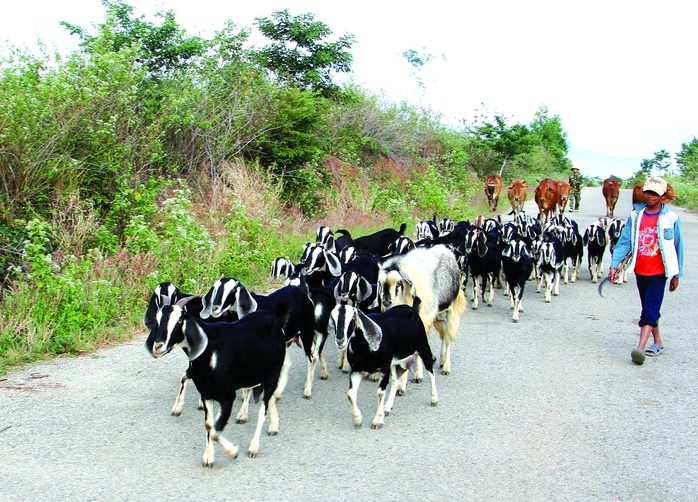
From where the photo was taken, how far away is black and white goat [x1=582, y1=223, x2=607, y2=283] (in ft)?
46.3

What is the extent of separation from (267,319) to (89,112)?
721 centimetres

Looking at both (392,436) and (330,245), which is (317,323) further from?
(330,245)

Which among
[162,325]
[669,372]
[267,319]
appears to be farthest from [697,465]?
[162,325]

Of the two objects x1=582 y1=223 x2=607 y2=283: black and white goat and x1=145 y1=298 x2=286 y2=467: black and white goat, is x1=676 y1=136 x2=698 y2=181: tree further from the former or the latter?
x1=145 y1=298 x2=286 y2=467: black and white goat

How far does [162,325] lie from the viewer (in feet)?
15.3

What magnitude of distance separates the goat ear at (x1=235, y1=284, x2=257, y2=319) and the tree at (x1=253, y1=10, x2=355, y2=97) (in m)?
15.5

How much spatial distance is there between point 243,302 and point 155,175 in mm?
8284

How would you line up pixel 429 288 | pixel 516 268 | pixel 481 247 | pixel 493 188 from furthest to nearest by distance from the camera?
pixel 493 188 → pixel 481 247 → pixel 516 268 → pixel 429 288

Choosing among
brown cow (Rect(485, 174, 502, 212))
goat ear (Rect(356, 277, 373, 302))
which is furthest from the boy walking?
brown cow (Rect(485, 174, 502, 212))

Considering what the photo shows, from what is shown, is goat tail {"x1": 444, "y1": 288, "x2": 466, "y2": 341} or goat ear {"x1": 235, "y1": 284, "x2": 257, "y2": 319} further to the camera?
goat tail {"x1": 444, "y1": 288, "x2": 466, "y2": 341}

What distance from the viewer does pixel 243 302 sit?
21.3ft

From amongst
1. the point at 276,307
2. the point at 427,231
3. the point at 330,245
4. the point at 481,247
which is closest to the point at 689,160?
the point at 427,231

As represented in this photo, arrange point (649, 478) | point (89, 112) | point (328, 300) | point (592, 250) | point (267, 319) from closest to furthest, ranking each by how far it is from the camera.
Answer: point (649, 478) → point (267, 319) → point (328, 300) → point (89, 112) → point (592, 250)

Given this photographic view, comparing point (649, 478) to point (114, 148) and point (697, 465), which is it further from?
point (114, 148)
